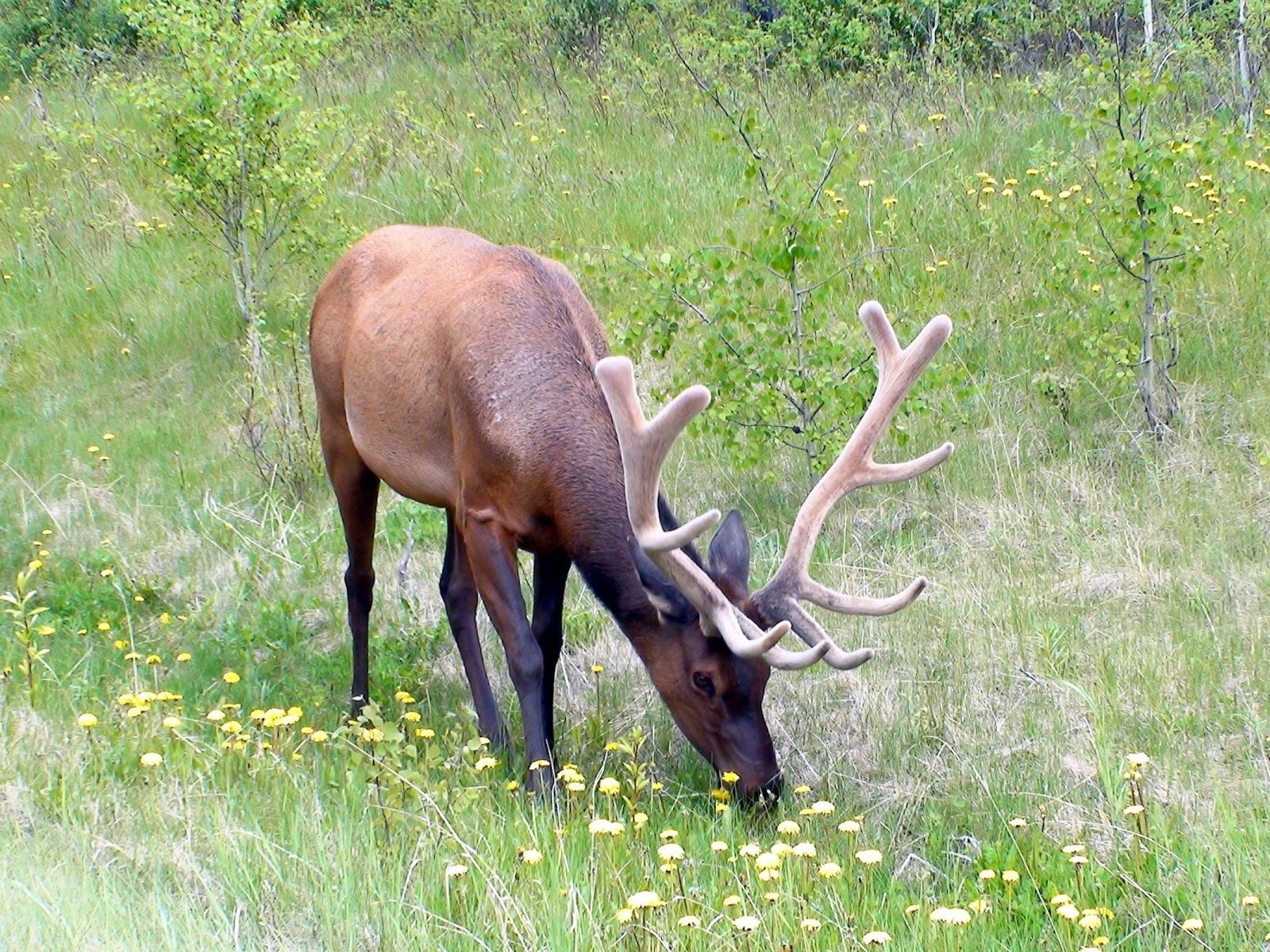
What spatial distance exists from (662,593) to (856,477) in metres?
0.76

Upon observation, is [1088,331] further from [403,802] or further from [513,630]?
[403,802]

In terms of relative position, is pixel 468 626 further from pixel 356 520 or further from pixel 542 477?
pixel 542 477

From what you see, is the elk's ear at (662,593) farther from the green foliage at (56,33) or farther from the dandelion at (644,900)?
the green foliage at (56,33)

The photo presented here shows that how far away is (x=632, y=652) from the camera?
6.69m

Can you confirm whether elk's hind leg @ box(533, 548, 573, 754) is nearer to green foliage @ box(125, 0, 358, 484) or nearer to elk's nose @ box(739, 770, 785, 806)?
elk's nose @ box(739, 770, 785, 806)

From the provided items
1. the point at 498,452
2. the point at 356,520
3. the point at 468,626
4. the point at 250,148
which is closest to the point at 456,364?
the point at 498,452

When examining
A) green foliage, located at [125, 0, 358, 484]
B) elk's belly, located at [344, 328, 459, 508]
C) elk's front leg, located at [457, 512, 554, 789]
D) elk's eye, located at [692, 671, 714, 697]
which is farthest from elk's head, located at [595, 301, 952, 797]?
green foliage, located at [125, 0, 358, 484]

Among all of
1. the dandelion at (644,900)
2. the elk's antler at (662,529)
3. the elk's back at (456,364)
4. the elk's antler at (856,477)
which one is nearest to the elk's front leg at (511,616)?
the elk's back at (456,364)

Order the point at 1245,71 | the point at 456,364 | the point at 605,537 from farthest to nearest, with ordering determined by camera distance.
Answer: the point at 1245,71 < the point at 456,364 < the point at 605,537

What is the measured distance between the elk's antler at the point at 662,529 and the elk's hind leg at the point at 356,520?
230 centimetres

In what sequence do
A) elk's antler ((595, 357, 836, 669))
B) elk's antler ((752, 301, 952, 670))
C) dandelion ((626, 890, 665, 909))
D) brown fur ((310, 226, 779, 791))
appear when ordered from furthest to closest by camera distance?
brown fur ((310, 226, 779, 791))
elk's antler ((752, 301, 952, 670))
elk's antler ((595, 357, 836, 669))
dandelion ((626, 890, 665, 909))

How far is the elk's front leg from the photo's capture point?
562 cm

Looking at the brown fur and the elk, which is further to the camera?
the brown fur

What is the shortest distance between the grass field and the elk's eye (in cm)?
38
